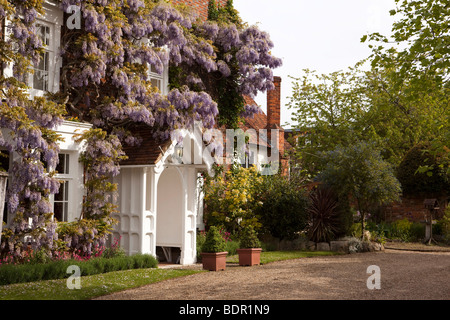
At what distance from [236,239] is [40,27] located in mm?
8130

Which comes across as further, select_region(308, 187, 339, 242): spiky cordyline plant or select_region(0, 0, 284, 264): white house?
select_region(308, 187, 339, 242): spiky cordyline plant

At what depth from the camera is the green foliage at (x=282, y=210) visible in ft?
57.1

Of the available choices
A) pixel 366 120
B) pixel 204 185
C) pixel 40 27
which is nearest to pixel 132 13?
pixel 40 27

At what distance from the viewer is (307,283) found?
10328 mm

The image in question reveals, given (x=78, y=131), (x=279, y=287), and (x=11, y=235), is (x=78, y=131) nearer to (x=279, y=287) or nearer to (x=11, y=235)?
(x=11, y=235)

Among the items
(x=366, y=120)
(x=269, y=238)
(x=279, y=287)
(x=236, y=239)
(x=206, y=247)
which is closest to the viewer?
(x=279, y=287)

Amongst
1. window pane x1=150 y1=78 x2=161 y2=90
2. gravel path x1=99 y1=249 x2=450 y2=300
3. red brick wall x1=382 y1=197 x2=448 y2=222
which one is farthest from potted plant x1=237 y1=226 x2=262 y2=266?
red brick wall x1=382 y1=197 x2=448 y2=222

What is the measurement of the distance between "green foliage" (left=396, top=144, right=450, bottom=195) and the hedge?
16.4 meters

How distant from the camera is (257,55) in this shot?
17125 millimetres

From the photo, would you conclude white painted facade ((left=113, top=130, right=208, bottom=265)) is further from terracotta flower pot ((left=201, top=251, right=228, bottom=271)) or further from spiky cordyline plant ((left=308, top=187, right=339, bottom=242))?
spiky cordyline plant ((left=308, top=187, right=339, bottom=242))

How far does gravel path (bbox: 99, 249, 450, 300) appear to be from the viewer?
8.98 meters

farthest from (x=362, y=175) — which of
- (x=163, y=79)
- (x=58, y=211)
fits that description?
(x=58, y=211)

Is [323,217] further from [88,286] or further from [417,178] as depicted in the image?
[88,286]

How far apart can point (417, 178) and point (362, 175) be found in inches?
314
